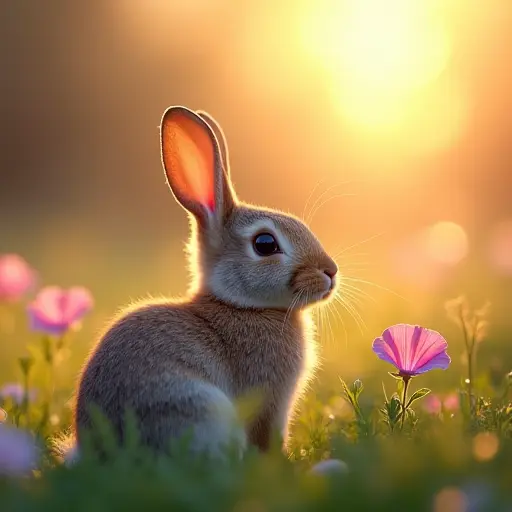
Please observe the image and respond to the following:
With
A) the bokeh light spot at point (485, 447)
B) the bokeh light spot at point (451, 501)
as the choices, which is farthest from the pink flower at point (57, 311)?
the bokeh light spot at point (451, 501)

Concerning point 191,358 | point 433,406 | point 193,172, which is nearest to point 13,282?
point 193,172

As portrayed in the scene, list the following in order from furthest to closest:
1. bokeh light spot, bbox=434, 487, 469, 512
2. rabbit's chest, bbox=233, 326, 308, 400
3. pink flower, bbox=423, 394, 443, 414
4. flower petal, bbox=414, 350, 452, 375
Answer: rabbit's chest, bbox=233, 326, 308, 400 → pink flower, bbox=423, 394, 443, 414 → flower petal, bbox=414, 350, 452, 375 → bokeh light spot, bbox=434, 487, 469, 512

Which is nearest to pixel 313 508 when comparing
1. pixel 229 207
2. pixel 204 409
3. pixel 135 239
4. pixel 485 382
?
pixel 204 409

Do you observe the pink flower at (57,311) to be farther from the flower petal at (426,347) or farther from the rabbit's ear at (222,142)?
the flower petal at (426,347)

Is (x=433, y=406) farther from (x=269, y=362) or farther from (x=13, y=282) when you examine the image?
(x=13, y=282)

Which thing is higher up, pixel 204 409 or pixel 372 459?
pixel 204 409

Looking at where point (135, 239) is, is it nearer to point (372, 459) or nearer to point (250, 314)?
point (250, 314)

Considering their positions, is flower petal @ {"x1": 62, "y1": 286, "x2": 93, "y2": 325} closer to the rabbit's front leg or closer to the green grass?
the rabbit's front leg

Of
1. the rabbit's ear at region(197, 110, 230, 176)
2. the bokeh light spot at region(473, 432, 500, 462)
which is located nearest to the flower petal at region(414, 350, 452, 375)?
the bokeh light spot at region(473, 432, 500, 462)
